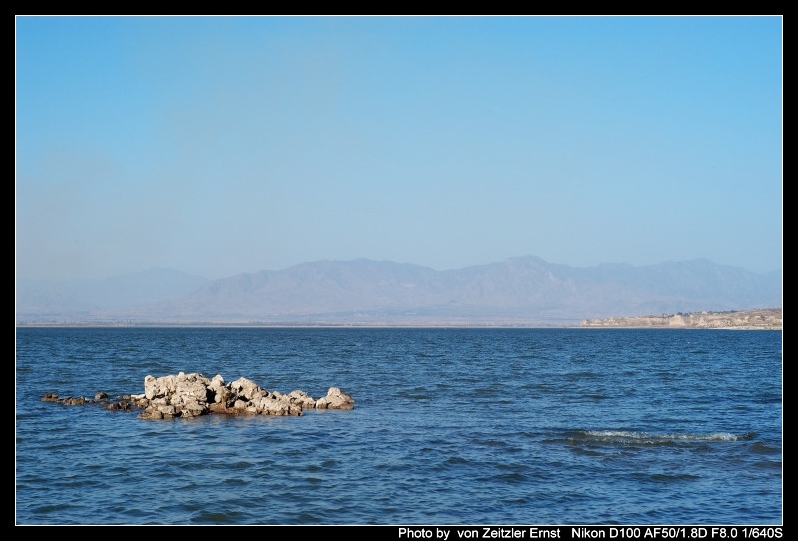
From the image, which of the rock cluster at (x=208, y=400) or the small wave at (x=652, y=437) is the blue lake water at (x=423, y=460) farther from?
the rock cluster at (x=208, y=400)

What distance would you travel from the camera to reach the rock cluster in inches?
1576

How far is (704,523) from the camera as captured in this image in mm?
21266

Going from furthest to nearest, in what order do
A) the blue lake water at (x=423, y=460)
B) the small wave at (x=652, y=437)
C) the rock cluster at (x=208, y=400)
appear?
the rock cluster at (x=208, y=400)
the small wave at (x=652, y=437)
the blue lake water at (x=423, y=460)

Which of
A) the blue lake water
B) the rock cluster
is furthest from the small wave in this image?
the rock cluster

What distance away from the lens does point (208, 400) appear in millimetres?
41781

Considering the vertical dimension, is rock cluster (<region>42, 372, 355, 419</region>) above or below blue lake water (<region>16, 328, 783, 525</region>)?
above

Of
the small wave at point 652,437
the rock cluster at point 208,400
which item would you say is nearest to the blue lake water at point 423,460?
the small wave at point 652,437

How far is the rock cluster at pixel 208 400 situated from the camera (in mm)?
40031

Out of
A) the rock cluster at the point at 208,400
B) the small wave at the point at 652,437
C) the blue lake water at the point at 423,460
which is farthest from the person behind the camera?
the rock cluster at the point at 208,400

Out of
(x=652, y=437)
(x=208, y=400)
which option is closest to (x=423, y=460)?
(x=652, y=437)

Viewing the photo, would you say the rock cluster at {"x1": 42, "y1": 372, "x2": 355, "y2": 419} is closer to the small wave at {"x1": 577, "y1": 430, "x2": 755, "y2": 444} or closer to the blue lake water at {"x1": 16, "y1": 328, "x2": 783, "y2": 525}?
the blue lake water at {"x1": 16, "y1": 328, "x2": 783, "y2": 525}
